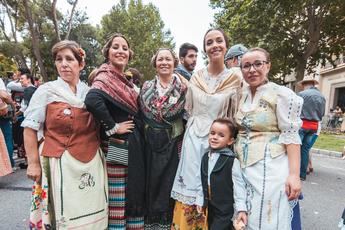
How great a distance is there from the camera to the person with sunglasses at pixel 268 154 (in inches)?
84.8

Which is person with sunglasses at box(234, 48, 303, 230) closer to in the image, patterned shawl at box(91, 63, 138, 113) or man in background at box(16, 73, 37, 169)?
patterned shawl at box(91, 63, 138, 113)

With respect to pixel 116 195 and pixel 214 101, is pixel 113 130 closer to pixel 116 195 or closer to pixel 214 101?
pixel 116 195

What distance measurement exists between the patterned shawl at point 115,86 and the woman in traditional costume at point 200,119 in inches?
20.2

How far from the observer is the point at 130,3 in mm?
36062

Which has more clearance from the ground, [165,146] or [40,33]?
[40,33]

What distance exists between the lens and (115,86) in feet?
8.42

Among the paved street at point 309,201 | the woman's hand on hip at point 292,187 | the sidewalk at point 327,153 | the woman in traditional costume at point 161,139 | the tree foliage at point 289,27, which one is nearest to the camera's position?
the woman's hand on hip at point 292,187

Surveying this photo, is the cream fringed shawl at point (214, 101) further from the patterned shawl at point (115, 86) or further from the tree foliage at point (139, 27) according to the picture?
the tree foliage at point (139, 27)

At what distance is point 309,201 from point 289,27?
45.1ft

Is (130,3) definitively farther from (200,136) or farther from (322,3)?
(200,136)

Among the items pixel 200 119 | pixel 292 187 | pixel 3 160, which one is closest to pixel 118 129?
pixel 200 119

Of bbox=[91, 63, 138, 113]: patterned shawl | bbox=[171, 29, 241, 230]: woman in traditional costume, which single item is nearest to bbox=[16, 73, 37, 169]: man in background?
bbox=[91, 63, 138, 113]: patterned shawl

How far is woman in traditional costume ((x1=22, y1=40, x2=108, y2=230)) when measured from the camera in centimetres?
236

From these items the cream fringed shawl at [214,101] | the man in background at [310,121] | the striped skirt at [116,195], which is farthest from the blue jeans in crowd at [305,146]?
the striped skirt at [116,195]
